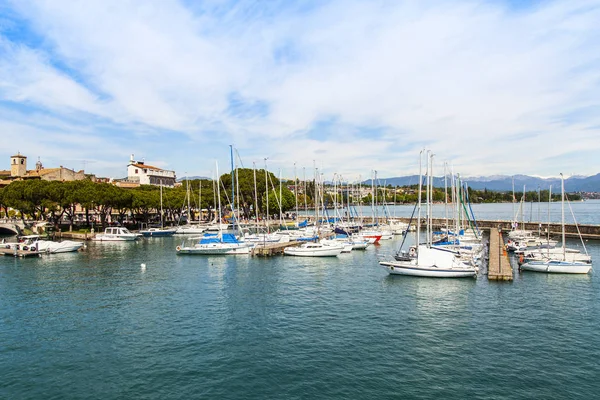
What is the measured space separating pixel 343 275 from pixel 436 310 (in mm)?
14350

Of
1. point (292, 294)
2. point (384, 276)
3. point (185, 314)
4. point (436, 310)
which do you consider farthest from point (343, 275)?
point (185, 314)

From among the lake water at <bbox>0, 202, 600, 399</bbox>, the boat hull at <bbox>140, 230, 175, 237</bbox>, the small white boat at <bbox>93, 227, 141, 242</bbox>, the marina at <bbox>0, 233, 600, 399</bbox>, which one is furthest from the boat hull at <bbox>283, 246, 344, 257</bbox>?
the boat hull at <bbox>140, 230, 175, 237</bbox>

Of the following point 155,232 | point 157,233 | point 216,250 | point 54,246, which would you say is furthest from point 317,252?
point 155,232

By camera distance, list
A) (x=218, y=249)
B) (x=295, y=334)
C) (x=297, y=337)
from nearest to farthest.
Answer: (x=297, y=337)
(x=295, y=334)
(x=218, y=249)

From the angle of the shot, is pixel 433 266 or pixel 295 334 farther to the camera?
pixel 433 266

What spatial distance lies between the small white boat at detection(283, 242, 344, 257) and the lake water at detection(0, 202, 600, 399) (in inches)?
449

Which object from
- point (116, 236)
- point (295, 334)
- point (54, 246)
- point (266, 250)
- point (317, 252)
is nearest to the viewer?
point (295, 334)

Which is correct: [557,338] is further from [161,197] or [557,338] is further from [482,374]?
[161,197]

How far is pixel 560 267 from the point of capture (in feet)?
141

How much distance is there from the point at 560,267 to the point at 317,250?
26813 mm

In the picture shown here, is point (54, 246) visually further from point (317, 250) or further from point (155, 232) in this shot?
point (317, 250)

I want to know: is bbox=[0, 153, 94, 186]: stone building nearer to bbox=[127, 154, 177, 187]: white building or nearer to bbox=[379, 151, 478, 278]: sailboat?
bbox=[127, 154, 177, 187]: white building

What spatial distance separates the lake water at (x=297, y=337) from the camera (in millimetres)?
19422

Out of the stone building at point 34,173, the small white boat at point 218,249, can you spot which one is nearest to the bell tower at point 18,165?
the stone building at point 34,173
